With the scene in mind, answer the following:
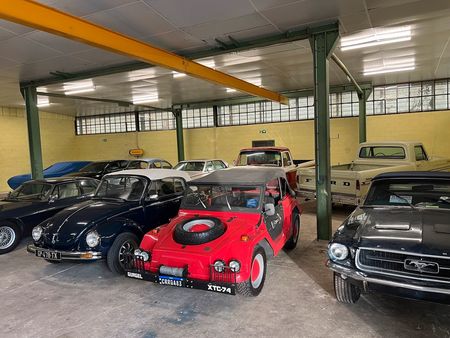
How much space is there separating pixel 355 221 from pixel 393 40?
553 centimetres

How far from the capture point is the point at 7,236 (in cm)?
601

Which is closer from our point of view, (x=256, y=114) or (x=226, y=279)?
(x=226, y=279)

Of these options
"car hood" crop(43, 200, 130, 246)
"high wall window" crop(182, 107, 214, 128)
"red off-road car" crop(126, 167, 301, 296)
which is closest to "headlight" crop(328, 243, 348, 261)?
"red off-road car" crop(126, 167, 301, 296)

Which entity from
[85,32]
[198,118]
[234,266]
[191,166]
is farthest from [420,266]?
[198,118]

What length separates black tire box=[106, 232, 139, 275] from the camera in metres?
4.54

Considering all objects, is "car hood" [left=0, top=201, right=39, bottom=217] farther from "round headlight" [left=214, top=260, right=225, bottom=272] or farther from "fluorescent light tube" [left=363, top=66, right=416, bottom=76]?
"fluorescent light tube" [left=363, top=66, right=416, bottom=76]

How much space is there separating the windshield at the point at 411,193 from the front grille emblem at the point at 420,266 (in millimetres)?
1074

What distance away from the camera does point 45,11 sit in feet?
14.2

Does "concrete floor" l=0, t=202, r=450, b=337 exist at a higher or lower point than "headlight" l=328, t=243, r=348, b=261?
lower

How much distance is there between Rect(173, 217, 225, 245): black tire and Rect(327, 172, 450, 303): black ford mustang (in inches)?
50.9

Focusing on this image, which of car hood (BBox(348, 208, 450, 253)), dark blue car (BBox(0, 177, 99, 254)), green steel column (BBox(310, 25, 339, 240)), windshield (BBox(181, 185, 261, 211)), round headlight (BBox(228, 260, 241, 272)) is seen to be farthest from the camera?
dark blue car (BBox(0, 177, 99, 254))

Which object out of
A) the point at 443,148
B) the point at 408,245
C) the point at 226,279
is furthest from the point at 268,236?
the point at 443,148

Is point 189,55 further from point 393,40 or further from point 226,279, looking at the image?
point 226,279

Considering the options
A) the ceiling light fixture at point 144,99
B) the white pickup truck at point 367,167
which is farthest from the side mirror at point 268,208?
the ceiling light fixture at point 144,99
